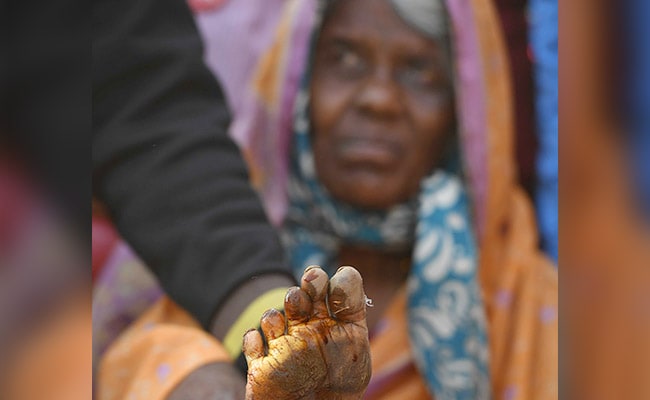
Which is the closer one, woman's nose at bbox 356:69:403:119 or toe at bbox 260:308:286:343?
toe at bbox 260:308:286:343

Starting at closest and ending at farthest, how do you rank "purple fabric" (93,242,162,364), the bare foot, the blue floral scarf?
the bare foot
the blue floral scarf
"purple fabric" (93,242,162,364)

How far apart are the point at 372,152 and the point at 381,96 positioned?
136 millimetres

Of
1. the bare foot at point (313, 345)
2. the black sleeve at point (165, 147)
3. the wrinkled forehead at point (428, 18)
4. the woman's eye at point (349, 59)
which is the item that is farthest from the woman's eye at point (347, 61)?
the bare foot at point (313, 345)

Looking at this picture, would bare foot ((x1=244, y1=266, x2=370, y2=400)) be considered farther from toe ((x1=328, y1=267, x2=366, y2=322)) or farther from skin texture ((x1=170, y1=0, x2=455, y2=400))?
skin texture ((x1=170, y1=0, x2=455, y2=400))

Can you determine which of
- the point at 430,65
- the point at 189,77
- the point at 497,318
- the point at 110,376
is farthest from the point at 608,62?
the point at 110,376

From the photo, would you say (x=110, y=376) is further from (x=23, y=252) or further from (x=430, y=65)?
(x=430, y=65)

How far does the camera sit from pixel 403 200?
7.65 ft

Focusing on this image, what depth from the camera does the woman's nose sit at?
2.30 m

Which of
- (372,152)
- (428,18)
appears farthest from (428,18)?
(372,152)

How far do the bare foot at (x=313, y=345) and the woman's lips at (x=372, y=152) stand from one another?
1017 mm

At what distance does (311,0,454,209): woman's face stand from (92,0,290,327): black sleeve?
23cm

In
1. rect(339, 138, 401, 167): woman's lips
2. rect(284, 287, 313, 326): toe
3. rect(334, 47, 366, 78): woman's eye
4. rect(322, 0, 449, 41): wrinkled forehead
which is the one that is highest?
rect(284, 287, 313, 326): toe

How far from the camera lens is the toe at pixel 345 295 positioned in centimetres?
130

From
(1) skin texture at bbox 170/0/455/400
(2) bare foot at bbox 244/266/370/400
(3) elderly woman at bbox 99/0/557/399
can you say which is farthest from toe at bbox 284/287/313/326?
(1) skin texture at bbox 170/0/455/400
